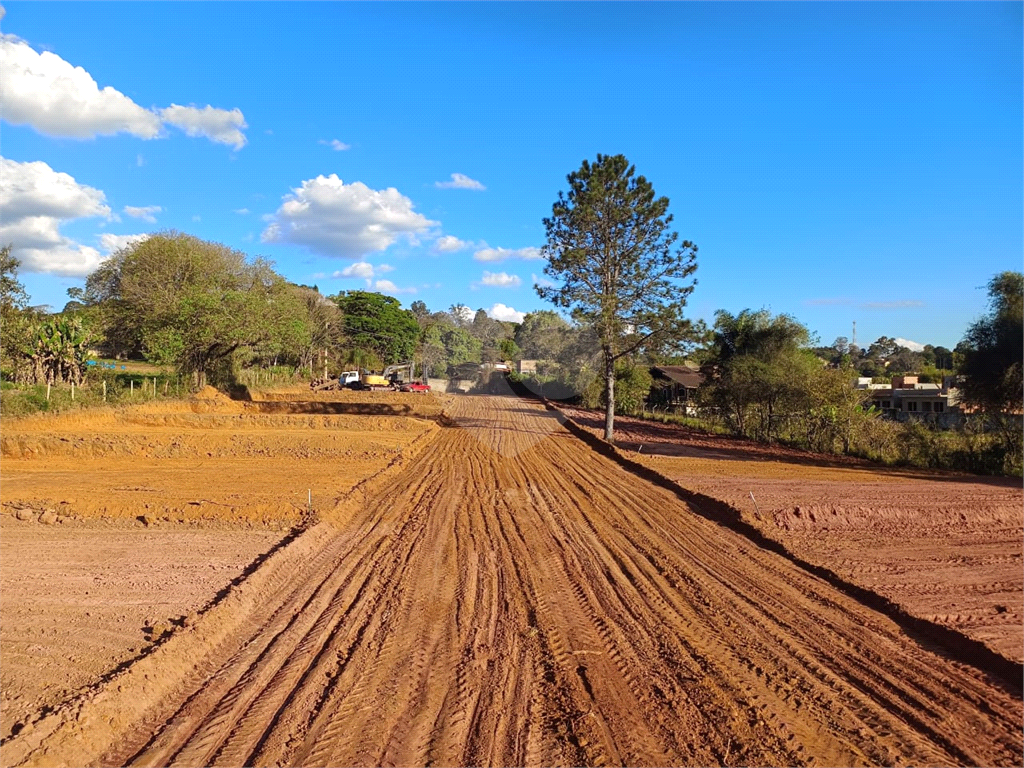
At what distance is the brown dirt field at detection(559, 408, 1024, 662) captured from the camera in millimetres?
6520

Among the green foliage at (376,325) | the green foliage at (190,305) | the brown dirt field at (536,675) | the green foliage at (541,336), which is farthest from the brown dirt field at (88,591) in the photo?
the green foliage at (376,325)

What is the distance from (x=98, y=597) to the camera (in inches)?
257

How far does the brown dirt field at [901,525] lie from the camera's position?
652 cm

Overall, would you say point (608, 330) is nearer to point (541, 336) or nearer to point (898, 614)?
point (898, 614)

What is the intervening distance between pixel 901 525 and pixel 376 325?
63396mm

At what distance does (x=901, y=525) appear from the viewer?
400 inches

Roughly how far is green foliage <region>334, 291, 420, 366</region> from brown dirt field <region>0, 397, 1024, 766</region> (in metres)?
61.9

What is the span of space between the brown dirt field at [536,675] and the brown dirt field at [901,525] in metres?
0.77

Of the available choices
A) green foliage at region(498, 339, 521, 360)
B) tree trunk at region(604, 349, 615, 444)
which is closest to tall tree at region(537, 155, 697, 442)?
tree trunk at region(604, 349, 615, 444)

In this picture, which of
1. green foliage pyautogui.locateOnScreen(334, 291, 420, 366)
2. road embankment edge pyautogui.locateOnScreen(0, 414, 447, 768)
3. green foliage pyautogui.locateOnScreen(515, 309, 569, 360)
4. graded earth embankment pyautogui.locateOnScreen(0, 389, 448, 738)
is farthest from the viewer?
green foliage pyautogui.locateOnScreen(515, 309, 569, 360)

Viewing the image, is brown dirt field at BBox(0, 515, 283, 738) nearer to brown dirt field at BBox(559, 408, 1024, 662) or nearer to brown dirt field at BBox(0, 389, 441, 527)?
brown dirt field at BBox(0, 389, 441, 527)

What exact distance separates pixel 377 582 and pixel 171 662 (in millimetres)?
2549

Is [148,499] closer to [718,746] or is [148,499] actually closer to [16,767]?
[16,767]

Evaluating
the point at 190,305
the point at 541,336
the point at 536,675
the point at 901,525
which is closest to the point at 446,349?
the point at 541,336
